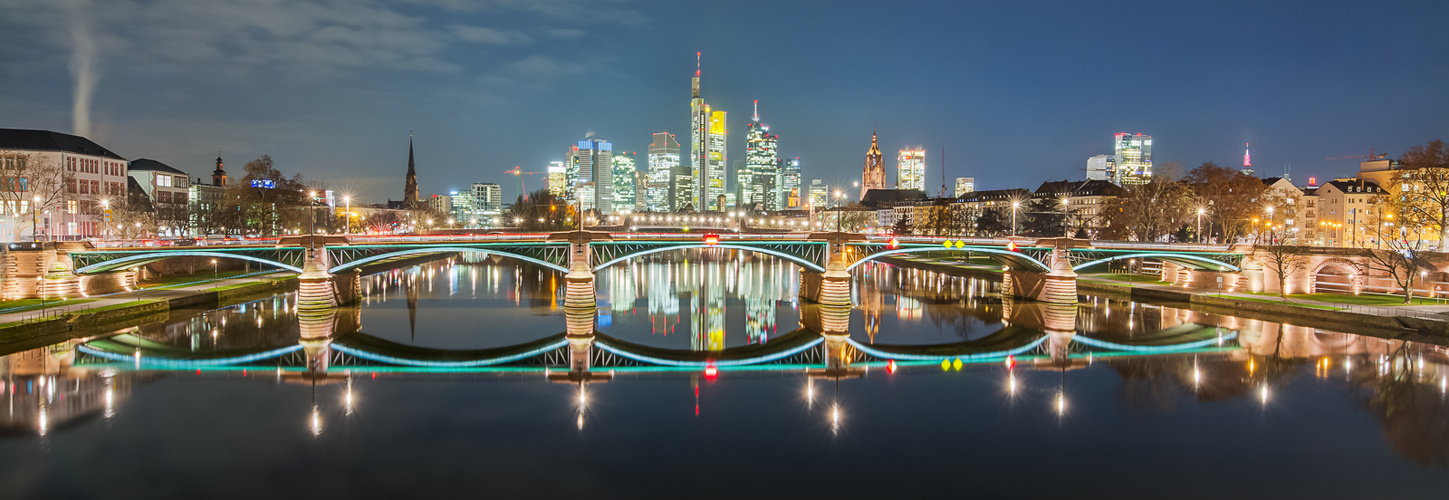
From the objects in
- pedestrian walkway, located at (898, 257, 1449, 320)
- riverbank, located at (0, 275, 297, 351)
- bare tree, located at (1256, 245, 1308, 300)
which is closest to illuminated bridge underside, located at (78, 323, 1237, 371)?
riverbank, located at (0, 275, 297, 351)

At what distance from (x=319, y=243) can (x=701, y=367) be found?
106 ft

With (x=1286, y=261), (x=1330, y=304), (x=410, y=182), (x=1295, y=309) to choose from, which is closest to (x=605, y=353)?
(x=1295, y=309)

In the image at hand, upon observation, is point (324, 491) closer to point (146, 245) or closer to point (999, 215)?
point (146, 245)

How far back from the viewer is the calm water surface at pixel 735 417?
72.3 feet

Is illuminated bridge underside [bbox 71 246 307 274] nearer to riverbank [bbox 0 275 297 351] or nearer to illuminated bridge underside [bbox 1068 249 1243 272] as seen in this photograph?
riverbank [bbox 0 275 297 351]

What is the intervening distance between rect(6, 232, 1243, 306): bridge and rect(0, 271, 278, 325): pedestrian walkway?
7.35 feet

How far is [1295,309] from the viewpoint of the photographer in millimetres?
48781

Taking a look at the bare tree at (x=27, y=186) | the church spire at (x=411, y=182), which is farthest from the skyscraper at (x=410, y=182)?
the bare tree at (x=27, y=186)

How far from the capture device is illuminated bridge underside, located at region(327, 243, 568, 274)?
53.5m

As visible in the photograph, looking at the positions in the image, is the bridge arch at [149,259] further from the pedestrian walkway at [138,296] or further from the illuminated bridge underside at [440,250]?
the illuminated bridge underside at [440,250]

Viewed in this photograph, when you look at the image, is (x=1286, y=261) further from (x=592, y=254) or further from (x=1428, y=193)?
(x=592, y=254)

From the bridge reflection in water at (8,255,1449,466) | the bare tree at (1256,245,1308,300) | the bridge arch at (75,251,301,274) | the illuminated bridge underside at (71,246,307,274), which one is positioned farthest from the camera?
the bare tree at (1256,245,1308,300)

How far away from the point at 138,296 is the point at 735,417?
4507cm

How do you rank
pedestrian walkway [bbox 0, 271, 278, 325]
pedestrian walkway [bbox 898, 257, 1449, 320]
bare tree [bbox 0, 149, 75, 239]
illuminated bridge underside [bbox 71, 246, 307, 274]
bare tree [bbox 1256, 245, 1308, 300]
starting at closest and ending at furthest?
1. pedestrian walkway [bbox 0, 271, 278, 325]
2. pedestrian walkway [bbox 898, 257, 1449, 320]
3. illuminated bridge underside [bbox 71, 246, 307, 274]
4. bare tree [bbox 1256, 245, 1308, 300]
5. bare tree [bbox 0, 149, 75, 239]
